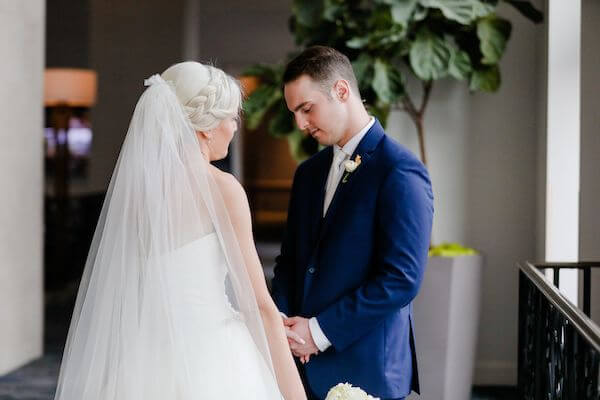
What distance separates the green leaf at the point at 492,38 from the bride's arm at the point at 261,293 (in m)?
3.37

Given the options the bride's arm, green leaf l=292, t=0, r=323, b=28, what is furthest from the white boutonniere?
green leaf l=292, t=0, r=323, b=28

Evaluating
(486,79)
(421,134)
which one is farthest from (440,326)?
(486,79)

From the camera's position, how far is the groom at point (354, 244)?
8.61 feet

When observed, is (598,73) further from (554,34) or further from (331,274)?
(331,274)

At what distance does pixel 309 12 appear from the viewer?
5.64 m

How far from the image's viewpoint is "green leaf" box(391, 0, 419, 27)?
17.3 feet

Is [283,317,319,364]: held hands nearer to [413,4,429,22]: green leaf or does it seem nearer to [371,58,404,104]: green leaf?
[371,58,404,104]: green leaf

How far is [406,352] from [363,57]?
115 inches

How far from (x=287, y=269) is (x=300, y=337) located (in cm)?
33

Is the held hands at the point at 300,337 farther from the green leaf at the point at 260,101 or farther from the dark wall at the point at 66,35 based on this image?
the dark wall at the point at 66,35

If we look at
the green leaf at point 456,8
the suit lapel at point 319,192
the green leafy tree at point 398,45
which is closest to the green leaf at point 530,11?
the green leafy tree at point 398,45

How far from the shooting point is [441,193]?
19.6 feet

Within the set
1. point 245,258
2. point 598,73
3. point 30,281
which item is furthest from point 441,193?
point 245,258

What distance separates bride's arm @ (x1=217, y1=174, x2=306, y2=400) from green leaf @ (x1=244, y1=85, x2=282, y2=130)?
129 inches
